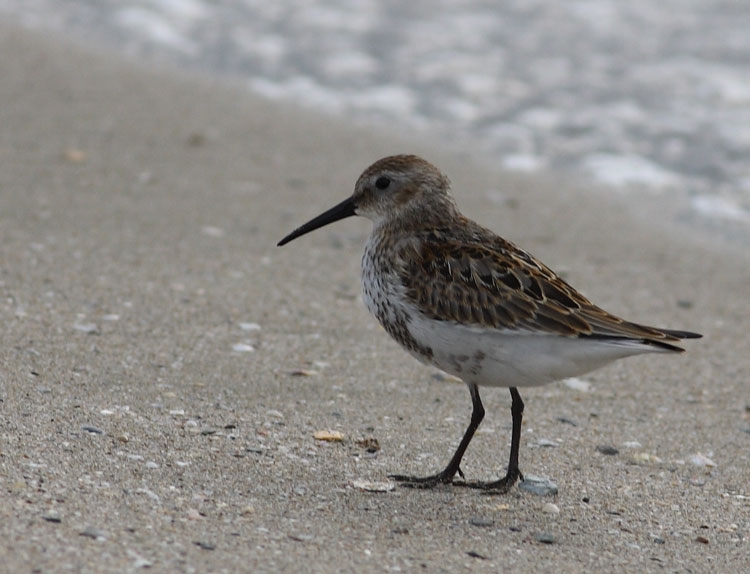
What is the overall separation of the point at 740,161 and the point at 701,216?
126 centimetres

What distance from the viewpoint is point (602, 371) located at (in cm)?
667

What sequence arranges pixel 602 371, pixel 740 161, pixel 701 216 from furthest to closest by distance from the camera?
1. pixel 740 161
2. pixel 701 216
3. pixel 602 371

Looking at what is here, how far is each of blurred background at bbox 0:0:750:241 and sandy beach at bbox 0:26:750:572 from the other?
738 millimetres

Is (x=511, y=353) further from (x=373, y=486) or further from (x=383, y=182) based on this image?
(x=383, y=182)

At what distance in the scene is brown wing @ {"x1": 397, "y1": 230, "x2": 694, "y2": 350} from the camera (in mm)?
4590

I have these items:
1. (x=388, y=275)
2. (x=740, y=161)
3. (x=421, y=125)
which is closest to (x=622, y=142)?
(x=740, y=161)

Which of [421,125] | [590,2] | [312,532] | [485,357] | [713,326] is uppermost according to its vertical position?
[590,2]

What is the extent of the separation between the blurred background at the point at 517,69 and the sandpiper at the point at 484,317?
478cm

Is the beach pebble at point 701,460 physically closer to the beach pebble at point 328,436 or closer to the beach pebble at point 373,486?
the beach pebble at point 373,486

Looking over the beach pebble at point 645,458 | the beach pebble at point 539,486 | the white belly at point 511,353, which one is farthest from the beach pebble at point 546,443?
the white belly at point 511,353

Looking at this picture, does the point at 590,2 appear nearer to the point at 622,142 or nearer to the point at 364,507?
the point at 622,142

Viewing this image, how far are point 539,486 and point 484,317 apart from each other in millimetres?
811

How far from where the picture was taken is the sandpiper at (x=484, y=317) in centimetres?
459

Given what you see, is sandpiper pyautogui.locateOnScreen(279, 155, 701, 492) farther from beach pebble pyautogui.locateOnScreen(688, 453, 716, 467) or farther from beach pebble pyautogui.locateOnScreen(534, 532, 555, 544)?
beach pebble pyautogui.locateOnScreen(688, 453, 716, 467)
